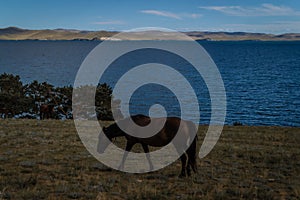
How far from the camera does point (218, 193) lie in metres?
9.40

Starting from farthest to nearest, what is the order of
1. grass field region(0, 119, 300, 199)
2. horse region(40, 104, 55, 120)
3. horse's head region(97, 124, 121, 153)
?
1. horse region(40, 104, 55, 120)
2. horse's head region(97, 124, 121, 153)
3. grass field region(0, 119, 300, 199)

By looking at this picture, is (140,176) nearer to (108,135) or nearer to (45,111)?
(108,135)

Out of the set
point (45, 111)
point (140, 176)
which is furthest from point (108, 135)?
point (45, 111)

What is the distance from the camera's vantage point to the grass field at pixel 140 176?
30.7ft

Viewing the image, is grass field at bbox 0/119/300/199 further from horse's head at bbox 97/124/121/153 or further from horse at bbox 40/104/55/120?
horse at bbox 40/104/55/120

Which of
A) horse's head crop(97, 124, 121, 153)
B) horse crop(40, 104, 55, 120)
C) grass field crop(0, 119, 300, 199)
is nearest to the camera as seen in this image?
grass field crop(0, 119, 300, 199)

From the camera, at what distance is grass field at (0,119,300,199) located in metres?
9.37

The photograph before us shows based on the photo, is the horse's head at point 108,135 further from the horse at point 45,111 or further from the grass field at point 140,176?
the horse at point 45,111

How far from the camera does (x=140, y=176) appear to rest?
1152 cm

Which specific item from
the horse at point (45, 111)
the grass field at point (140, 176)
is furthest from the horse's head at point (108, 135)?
the horse at point (45, 111)

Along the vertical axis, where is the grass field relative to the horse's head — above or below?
below

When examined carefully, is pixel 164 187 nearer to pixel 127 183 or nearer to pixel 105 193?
pixel 127 183

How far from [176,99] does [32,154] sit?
173 ft

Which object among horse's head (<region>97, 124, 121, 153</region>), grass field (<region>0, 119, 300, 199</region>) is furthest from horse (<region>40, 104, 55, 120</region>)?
horse's head (<region>97, 124, 121, 153</region>)
